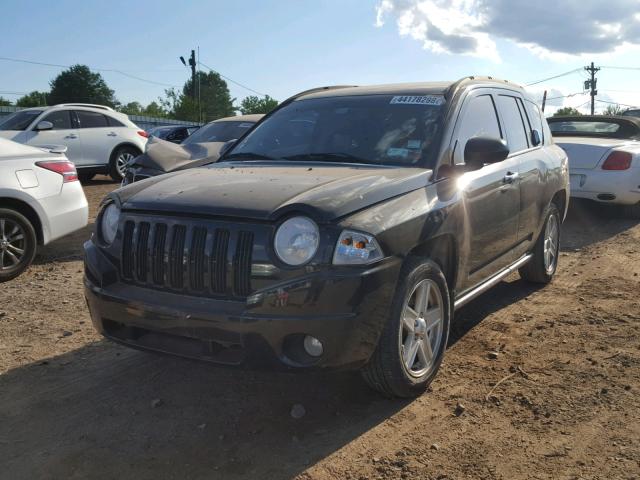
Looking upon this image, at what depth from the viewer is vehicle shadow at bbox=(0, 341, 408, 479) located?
9.69 feet

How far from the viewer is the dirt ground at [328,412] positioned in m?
2.93

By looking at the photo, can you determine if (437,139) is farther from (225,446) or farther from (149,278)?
(225,446)

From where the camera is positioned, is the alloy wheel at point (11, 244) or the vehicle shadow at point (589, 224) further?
the vehicle shadow at point (589, 224)

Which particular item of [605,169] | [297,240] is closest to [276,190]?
[297,240]

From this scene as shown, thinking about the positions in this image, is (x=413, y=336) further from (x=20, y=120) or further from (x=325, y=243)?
(x=20, y=120)

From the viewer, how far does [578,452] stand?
118 inches

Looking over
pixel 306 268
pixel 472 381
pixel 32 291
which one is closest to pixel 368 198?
pixel 306 268

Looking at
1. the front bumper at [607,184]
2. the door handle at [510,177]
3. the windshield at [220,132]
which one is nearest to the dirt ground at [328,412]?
the door handle at [510,177]

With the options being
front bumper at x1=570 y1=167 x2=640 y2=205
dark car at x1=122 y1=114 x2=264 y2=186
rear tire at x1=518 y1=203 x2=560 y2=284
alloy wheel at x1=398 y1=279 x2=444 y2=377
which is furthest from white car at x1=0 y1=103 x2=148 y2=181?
alloy wheel at x1=398 y1=279 x2=444 y2=377

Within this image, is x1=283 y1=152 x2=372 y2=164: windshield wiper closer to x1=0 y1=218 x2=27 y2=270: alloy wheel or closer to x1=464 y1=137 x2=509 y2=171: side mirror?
x1=464 y1=137 x2=509 y2=171: side mirror

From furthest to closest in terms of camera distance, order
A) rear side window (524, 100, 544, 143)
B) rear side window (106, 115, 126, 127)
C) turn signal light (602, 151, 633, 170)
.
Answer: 1. rear side window (106, 115, 126, 127)
2. turn signal light (602, 151, 633, 170)
3. rear side window (524, 100, 544, 143)

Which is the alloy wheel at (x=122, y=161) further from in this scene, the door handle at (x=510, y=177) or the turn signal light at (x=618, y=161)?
the door handle at (x=510, y=177)

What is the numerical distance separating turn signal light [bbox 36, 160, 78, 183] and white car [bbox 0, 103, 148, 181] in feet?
21.4

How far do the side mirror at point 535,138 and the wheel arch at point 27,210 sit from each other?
4.79 meters
